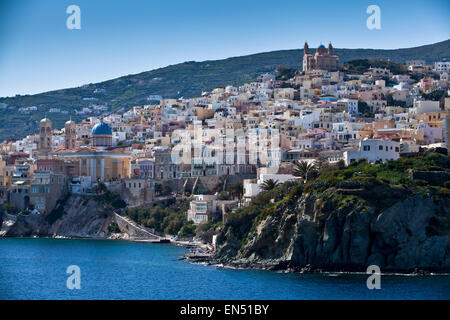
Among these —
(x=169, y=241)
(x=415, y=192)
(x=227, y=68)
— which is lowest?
(x=169, y=241)

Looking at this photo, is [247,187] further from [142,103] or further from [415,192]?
[142,103]

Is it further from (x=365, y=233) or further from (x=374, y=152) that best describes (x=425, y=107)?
(x=365, y=233)

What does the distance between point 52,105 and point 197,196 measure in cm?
8294

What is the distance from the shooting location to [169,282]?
45156 mm

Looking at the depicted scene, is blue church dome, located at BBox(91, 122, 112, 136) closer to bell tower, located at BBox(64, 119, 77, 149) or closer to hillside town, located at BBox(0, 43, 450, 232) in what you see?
hillside town, located at BBox(0, 43, 450, 232)

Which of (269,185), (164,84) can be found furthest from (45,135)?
(164,84)

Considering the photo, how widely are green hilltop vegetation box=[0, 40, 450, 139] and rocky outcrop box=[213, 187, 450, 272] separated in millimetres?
86270

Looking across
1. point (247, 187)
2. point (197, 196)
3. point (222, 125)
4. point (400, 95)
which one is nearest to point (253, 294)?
point (247, 187)

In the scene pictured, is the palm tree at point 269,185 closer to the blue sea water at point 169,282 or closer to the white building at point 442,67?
the blue sea water at point 169,282

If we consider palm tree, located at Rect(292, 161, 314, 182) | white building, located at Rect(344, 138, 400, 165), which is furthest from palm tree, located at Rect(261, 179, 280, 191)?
white building, located at Rect(344, 138, 400, 165)

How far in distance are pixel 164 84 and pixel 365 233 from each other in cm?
11218

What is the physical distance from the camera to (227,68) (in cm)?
16000

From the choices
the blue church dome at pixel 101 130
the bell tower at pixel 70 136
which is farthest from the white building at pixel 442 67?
the bell tower at pixel 70 136

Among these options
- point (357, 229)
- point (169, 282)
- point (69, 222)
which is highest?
point (357, 229)
